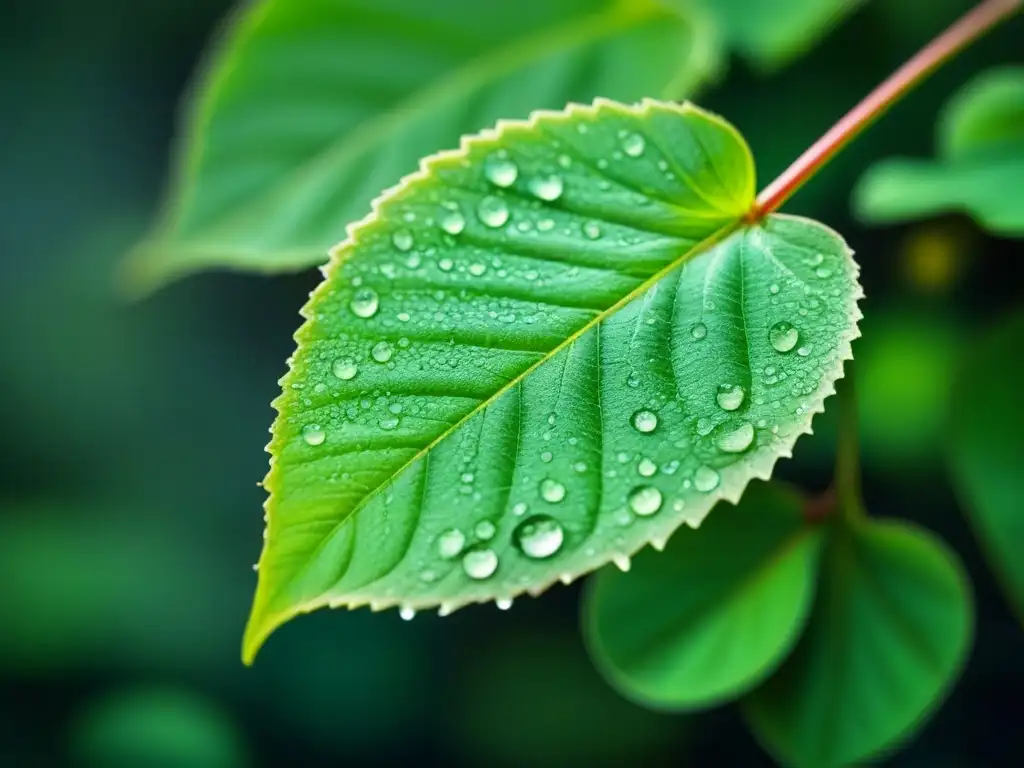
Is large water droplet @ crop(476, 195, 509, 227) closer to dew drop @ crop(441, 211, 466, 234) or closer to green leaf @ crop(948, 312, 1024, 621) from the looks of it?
dew drop @ crop(441, 211, 466, 234)

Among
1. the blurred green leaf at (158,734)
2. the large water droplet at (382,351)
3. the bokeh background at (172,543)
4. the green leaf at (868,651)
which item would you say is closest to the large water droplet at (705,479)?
the large water droplet at (382,351)

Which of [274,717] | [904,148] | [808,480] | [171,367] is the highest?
[171,367]

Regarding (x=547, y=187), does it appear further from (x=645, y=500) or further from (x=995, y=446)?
(x=995, y=446)

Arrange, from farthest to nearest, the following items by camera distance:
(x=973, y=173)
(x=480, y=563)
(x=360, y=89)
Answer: (x=360, y=89) → (x=973, y=173) → (x=480, y=563)


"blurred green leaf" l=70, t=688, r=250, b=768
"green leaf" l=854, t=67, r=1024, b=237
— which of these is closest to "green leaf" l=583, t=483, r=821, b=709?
"green leaf" l=854, t=67, r=1024, b=237

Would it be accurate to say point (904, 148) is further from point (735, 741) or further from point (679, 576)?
point (735, 741)

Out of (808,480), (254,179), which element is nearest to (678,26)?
(254,179)

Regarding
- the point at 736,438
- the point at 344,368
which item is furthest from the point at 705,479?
the point at 344,368

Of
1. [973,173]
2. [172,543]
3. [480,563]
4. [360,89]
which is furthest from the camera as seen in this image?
[172,543]
